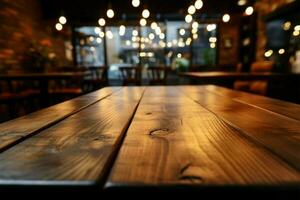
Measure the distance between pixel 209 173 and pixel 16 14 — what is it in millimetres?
6030

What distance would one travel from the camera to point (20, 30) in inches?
215

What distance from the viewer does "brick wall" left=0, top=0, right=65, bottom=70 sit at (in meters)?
4.81

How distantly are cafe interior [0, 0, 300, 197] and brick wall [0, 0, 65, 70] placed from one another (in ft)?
0.09

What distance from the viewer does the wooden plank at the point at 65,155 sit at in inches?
15.8

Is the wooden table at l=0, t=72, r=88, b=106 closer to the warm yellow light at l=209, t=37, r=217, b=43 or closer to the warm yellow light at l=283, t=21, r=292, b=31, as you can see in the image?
the warm yellow light at l=283, t=21, r=292, b=31

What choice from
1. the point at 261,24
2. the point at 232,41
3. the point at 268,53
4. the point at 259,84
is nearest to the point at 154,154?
the point at 259,84

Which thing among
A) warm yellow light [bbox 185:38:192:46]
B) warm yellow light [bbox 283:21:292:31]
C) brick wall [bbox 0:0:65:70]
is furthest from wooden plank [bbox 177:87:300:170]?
warm yellow light [bbox 185:38:192:46]

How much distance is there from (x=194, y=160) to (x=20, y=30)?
19.7ft

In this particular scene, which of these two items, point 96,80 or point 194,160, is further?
point 96,80

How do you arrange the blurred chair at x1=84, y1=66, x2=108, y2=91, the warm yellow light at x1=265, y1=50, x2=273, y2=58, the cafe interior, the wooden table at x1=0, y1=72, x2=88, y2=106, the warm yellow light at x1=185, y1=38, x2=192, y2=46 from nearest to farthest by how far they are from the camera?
the cafe interior
the wooden table at x1=0, y1=72, x2=88, y2=106
the warm yellow light at x1=265, y1=50, x2=273, y2=58
the blurred chair at x1=84, y1=66, x2=108, y2=91
the warm yellow light at x1=185, y1=38, x2=192, y2=46

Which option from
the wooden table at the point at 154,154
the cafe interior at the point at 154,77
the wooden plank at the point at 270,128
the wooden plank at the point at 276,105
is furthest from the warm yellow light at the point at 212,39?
the wooden table at the point at 154,154

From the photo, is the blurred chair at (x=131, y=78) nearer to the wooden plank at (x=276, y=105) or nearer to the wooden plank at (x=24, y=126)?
the wooden plank at (x=276, y=105)

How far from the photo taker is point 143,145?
0.58 metres

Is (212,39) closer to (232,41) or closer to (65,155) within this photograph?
(232,41)
